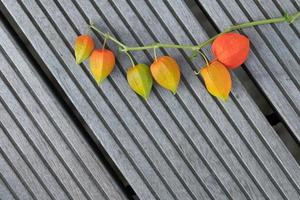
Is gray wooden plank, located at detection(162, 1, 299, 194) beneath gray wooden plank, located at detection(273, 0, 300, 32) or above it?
beneath

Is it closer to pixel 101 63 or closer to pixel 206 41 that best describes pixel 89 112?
pixel 101 63

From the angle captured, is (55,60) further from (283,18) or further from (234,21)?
(283,18)

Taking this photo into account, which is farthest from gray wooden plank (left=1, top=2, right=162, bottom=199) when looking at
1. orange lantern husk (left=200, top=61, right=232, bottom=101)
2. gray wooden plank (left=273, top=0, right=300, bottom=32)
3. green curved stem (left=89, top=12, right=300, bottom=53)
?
gray wooden plank (left=273, top=0, right=300, bottom=32)

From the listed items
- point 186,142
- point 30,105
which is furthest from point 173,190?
point 30,105

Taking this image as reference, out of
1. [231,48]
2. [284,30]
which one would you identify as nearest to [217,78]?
[231,48]

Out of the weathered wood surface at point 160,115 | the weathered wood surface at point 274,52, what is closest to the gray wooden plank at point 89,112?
the weathered wood surface at point 160,115

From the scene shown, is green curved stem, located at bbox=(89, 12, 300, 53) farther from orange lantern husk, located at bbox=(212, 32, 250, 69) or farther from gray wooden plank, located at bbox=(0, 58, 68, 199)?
gray wooden plank, located at bbox=(0, 58, 68, 199)

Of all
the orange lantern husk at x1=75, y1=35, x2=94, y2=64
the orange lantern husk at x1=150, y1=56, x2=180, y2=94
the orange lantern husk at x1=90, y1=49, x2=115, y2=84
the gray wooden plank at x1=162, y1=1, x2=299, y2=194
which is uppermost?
the orange lantern husk at x1=75, y1=35, x2=94, y2=64
